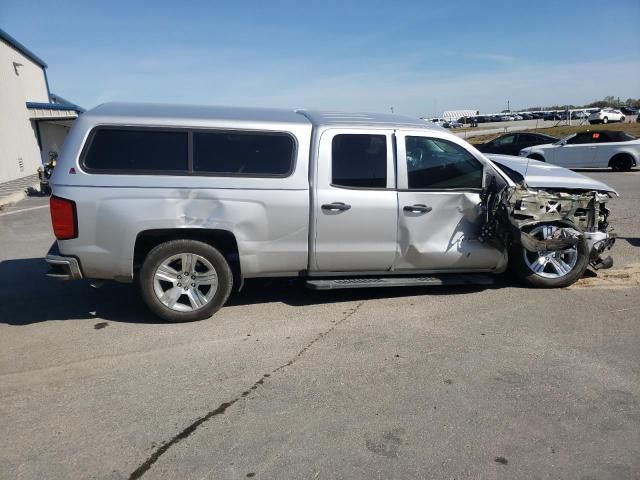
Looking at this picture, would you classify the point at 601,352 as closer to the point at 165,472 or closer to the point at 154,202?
the point at 165,472

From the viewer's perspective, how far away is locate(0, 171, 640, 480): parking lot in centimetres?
293

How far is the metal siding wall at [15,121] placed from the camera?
18.8 metres

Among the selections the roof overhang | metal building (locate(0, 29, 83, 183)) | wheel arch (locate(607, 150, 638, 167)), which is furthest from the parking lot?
the roof overhang

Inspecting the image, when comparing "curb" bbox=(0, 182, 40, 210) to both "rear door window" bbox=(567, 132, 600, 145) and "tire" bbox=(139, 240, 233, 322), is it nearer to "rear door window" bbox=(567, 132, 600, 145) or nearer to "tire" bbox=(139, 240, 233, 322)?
"tire" bbox=(139, 240, 233, 322)

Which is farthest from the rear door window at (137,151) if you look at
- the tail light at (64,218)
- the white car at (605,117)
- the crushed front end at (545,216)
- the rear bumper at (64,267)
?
the white car at (605,117)

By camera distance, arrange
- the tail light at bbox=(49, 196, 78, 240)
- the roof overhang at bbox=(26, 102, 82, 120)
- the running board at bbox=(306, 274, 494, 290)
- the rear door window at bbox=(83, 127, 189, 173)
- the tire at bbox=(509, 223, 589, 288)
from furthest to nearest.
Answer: the roof overhang at bbox=(26, 102, 82, 120)
the tire at bbox=(509, 223, 589, 288)
the running board at bbox=(306, 274, 494, 290)
the rear door window at bbox=(83, 127, 189, 173)
the tail light at bbox=(49, 196, 78, 240)

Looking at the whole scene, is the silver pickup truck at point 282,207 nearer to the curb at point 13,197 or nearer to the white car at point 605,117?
the curb at point 13,197

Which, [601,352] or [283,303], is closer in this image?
[601,352]

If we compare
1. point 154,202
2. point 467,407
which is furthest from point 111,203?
point 467,407

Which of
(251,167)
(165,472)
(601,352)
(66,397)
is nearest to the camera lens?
(165,472)

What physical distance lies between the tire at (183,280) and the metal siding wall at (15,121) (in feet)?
53.9

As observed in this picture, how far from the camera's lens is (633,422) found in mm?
3262

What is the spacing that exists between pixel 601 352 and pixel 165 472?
3.43 m

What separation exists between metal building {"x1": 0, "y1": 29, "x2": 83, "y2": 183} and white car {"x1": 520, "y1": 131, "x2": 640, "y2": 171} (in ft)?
→ 60.1
